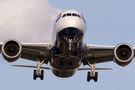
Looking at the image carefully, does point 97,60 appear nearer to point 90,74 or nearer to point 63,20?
point 90,74

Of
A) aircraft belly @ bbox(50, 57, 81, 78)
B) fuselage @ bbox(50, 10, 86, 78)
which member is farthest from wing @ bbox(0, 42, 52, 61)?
aircraft belly @ bbox(50, 57, 81, 78)

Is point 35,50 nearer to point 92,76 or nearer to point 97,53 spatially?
point 97,53

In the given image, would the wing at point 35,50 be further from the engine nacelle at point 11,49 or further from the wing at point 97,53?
the wing at point 97,53

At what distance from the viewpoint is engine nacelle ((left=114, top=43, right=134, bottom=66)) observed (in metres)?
31.9

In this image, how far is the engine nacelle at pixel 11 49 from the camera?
101 feet

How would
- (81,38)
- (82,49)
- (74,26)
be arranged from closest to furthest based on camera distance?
(74,26)
(81,38)
(82,49)

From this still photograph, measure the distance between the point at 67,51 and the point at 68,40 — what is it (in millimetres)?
2017

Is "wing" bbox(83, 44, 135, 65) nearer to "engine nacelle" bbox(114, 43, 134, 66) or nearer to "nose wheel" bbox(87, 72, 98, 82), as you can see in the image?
"engine nacelle" bbox(114, 43, 134, 66)

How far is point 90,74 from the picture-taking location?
36.9 meters

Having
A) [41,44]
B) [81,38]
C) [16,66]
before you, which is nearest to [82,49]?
[81,38]

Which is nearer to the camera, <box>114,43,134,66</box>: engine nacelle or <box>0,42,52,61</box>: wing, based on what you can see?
<box>114,43,134,66</box>: engine nacelle

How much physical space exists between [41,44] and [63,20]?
18.6ft

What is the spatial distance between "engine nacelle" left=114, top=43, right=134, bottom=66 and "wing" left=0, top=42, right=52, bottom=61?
6.72 m

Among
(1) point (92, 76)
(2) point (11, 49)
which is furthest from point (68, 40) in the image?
(1) point (92, 76)
